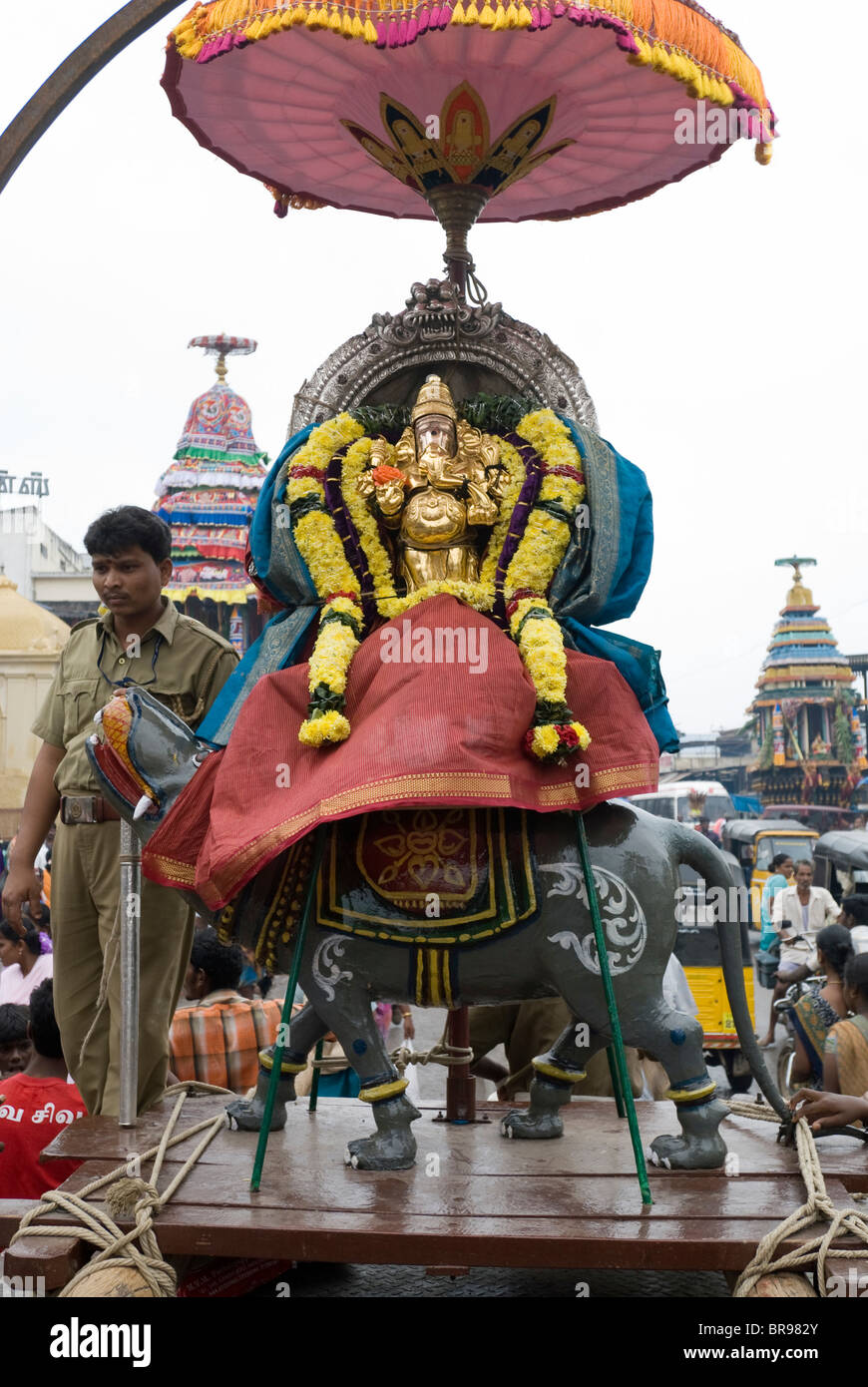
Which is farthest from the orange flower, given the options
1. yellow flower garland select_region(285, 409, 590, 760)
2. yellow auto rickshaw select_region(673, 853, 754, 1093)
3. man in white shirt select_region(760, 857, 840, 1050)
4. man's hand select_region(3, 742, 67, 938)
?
man in white shirt select_region(760, 857, 840, 1050)

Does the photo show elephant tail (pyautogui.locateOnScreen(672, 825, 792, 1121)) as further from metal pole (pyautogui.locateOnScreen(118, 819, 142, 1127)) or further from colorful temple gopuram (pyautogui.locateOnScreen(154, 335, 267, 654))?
colorful temple gopuram (pyautogui.locateOnScreen(154, 335, 267, 654))

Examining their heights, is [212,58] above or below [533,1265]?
above

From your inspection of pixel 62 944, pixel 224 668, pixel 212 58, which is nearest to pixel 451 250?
pixel 212 58

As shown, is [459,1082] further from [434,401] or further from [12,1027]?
[434,401]

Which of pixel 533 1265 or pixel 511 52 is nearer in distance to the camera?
pixel 533 1265

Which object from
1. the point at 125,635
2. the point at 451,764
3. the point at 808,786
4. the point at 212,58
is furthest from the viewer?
the point at 808,786

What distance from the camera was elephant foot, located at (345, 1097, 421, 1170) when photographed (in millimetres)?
4289

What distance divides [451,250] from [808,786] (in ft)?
112

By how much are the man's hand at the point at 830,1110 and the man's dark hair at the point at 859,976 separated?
4.61 feet

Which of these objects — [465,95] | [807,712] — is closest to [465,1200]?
[465,95]

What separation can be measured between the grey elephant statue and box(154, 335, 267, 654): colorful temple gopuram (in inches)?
628
